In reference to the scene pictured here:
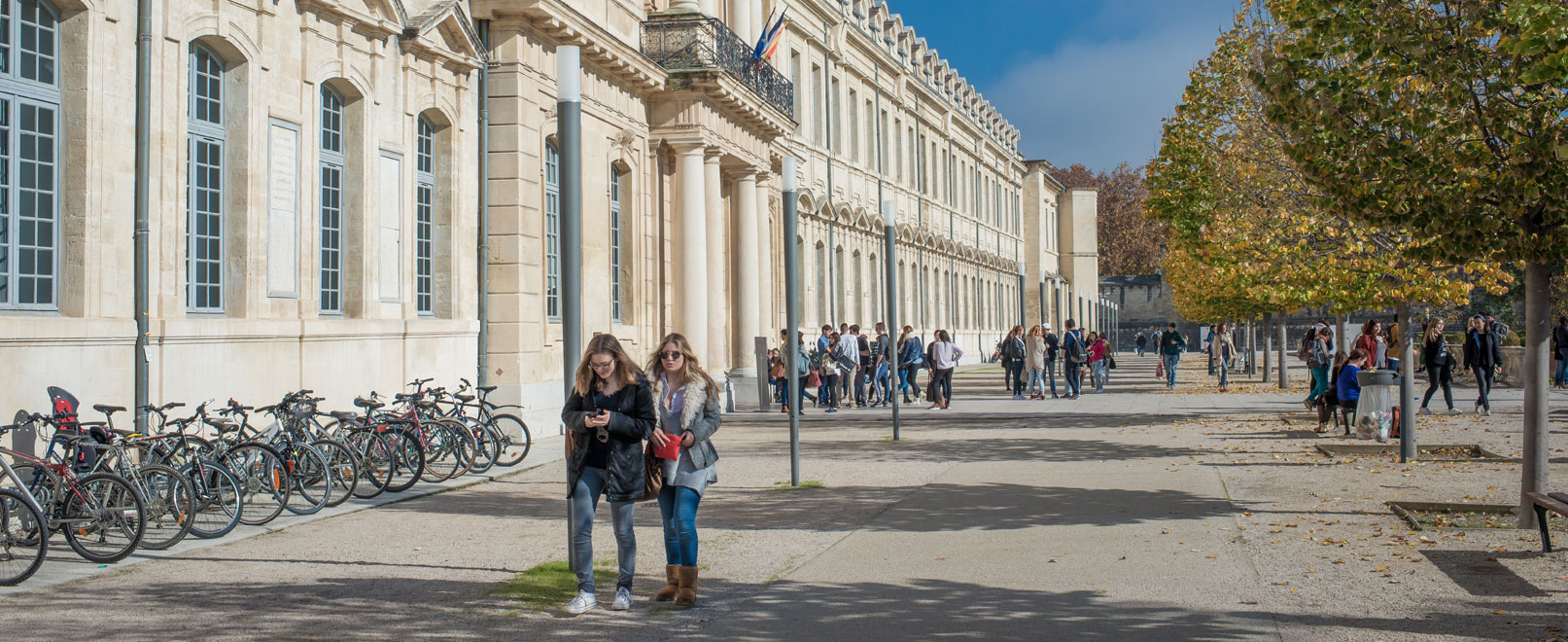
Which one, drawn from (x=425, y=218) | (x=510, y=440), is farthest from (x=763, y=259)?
(x=510, y=440)

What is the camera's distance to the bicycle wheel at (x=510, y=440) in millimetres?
15055

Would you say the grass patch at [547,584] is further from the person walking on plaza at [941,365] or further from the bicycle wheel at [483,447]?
the person walking on plaza at [941,365]

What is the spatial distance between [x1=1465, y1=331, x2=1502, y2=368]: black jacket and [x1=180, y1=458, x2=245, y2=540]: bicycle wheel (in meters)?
18.8

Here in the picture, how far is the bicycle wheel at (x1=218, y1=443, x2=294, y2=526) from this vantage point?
35.0ft

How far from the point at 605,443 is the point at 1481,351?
61.8 ft

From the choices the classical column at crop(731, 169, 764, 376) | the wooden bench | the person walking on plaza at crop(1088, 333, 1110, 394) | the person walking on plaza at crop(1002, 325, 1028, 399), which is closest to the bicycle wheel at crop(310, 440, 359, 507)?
the wooden bench

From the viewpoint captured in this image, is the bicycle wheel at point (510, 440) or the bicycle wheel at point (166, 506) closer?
the bicycle wheel at point (166, 506)

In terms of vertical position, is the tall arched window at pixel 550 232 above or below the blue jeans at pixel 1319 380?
above

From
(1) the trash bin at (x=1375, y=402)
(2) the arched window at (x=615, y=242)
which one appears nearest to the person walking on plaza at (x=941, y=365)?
(2) the arched window at (x=615, y=242)

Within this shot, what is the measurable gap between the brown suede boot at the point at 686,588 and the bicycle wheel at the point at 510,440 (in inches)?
309

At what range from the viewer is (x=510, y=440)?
15453 millimetres

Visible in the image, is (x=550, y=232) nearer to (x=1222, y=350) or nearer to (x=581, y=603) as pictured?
(x=581, y=603)

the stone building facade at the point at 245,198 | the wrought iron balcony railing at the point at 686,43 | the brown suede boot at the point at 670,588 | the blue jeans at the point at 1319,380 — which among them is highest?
the wrought iron balcony railing at the point at 686,43

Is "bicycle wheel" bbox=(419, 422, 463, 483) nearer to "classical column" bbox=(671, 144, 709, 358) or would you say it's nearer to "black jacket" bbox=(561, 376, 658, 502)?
"black jacket" bbox=(561, 376, 658, 502)
